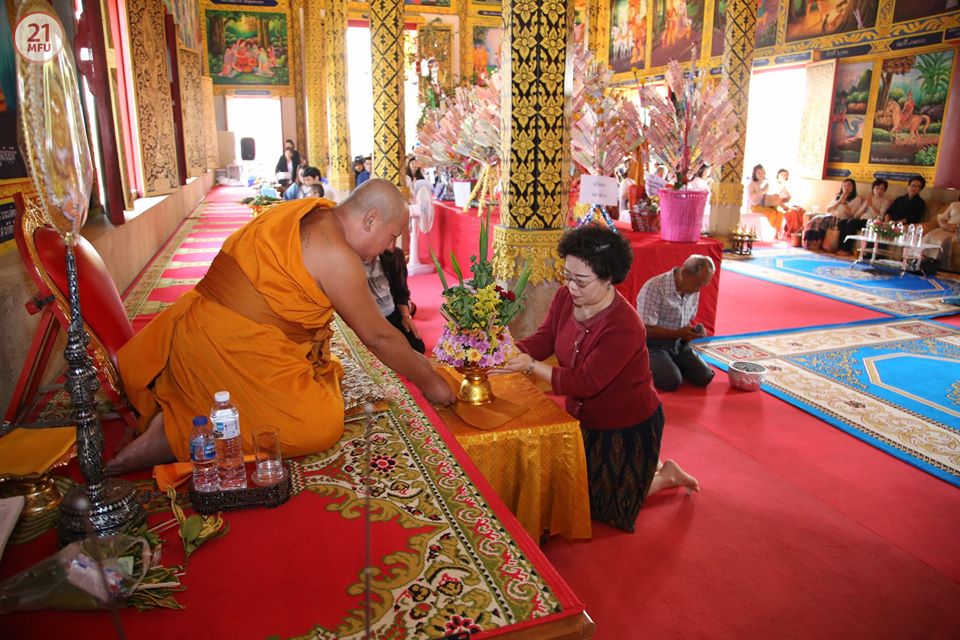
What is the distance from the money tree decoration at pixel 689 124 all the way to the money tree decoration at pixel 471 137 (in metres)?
1.24

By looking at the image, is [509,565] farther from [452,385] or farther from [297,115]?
[297,115]

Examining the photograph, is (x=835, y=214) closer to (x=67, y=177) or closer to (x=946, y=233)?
(x=946, y=233)

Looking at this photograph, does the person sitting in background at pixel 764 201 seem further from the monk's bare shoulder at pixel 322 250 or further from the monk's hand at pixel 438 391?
the monk's bare shoulder at pixel 322 250

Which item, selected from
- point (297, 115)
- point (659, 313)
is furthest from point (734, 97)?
point (297, 115)

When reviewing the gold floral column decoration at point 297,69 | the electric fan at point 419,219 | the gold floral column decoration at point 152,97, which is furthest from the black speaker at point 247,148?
→ the electric fan at point 419,219

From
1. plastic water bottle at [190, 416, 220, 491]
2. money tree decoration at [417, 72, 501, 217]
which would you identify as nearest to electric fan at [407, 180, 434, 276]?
money tree decoration at [417, 72, 501, 217]

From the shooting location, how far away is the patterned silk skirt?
2.59m

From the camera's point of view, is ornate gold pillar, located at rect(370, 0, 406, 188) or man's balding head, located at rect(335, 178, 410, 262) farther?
ornate gold pillar, located at rect(370, 0, 406, 188)

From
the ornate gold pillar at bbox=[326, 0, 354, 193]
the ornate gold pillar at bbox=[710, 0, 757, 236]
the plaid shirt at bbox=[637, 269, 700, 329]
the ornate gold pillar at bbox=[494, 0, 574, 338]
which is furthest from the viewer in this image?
the ornate gold pillar at bbox=[326, 0, 354, 193]

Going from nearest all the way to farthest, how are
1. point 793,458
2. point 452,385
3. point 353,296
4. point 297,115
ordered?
point 353,296 → point 452,385 → point 793,458 → point 297,115

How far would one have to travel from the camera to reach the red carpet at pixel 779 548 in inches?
82.1

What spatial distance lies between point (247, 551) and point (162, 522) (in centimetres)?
30

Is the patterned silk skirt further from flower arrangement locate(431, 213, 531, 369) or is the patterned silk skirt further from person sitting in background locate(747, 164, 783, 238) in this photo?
person sitting in background locate(747, 164, 783, 238)

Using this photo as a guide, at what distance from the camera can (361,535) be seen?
1702 millimetres
